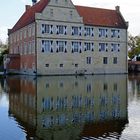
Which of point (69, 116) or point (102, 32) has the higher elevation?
point (102, 32)

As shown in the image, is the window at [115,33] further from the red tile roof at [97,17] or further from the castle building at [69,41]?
the red tile roof at [97,17]

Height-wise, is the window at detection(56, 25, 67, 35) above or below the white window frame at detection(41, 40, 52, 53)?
above

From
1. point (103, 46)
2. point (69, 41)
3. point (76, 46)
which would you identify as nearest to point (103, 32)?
point (103, 46)

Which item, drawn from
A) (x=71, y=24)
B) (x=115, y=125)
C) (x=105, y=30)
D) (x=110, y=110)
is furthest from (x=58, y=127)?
(x=105, y=30)

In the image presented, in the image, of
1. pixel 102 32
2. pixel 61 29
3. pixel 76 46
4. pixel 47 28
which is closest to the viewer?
pixel 47 28

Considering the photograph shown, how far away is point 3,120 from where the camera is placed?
15516mm

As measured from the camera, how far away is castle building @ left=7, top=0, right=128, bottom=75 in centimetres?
5656

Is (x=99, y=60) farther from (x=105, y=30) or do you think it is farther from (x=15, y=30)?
(x=15, y=30)

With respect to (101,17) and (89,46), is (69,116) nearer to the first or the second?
(89,46)

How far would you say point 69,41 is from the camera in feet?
196

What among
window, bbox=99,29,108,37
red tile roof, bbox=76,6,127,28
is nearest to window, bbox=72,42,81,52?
red tile roof, bbox=76,6,127,28

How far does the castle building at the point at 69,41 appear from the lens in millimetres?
56562

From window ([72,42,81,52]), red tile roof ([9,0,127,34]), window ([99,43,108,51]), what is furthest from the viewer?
window ([99,43,108,51])

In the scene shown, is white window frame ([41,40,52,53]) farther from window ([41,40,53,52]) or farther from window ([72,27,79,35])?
window ([72,27,79,35])
